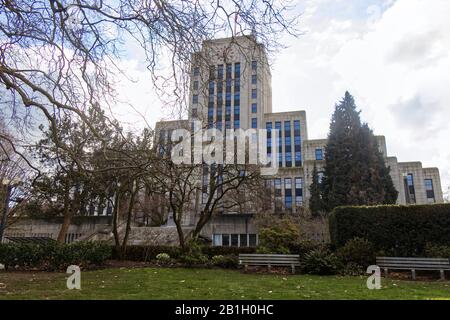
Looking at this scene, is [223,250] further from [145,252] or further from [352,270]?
[352,270]

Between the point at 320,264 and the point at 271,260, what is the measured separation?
7.52 feet

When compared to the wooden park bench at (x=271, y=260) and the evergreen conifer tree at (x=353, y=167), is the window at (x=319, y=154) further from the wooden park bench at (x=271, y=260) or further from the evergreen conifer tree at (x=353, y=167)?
the wooden park bench at (x=271, y=260)

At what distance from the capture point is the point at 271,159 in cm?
6053

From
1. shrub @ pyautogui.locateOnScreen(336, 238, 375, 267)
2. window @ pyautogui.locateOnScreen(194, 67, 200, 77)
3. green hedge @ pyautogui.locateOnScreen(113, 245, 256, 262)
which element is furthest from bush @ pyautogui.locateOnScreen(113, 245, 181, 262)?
window @ pyautogui.locateOnScreen(194, 67, 200, 77)

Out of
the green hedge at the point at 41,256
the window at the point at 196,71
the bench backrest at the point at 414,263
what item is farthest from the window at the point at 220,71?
the green hedge at the point at 41,256

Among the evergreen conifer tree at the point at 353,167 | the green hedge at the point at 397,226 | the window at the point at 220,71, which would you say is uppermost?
the evergreen conifer tree at the point at 353,167

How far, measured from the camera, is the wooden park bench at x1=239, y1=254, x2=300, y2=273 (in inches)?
567

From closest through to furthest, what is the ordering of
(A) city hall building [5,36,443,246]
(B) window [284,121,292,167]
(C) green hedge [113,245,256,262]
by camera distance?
(A) city hall building [5,36,443,246], (C) green hedge [113,245,256,262], (B) window [284,121,292,167]

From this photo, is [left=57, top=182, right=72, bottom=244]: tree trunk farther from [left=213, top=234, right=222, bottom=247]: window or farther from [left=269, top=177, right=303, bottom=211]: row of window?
[left=269, top=177, right=303, bottom=211]: row of window

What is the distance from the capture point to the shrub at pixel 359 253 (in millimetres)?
13695

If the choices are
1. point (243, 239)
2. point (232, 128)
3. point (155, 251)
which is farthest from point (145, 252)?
point (243, 239)

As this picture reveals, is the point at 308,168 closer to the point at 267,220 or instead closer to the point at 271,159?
the point at 271,159

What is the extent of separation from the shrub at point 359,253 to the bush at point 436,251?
2020 mm

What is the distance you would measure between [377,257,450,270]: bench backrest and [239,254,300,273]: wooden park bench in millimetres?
3232
